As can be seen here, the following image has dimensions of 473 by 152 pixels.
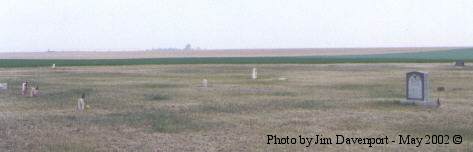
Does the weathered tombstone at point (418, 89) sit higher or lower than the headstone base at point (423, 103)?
higher

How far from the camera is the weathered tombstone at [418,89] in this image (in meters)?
20.5

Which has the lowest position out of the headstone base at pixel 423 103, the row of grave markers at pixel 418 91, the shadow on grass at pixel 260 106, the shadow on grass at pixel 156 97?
the shadow on grass at pixel 156 97

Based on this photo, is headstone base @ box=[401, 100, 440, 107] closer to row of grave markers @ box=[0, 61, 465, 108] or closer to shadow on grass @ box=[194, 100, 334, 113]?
row of grave markers @ box=[0, 61, 465, 108]

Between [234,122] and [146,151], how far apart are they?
4.51 metres

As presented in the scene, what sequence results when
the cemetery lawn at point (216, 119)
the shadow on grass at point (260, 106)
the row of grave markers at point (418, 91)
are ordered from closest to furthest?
the cemetery lawn at point (216, 119), the shadow on grass at point (260, 106), the row of grave markers at point (418, 91)

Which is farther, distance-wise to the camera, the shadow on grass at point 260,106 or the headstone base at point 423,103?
the headstone base at point 423,103

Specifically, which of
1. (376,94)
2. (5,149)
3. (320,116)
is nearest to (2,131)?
(5,149)

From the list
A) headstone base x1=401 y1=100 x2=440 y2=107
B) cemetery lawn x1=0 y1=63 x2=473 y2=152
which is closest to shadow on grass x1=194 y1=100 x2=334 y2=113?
cemetery lawn x1=0 y1=63 x2=473 y2=152

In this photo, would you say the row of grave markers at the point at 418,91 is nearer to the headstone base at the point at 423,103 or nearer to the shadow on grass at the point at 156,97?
the headstone base at the point at 423,103

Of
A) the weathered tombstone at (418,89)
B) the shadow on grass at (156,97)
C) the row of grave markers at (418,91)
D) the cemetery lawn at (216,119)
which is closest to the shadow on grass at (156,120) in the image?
the cemetery lawn at (216,119)

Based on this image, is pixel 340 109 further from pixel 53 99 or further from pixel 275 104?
pixel 53 99

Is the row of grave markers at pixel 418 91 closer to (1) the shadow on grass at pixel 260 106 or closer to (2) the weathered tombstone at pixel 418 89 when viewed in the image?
(2) the weathered tombstone at pixel 418 89

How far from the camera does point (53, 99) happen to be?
23.7 metres

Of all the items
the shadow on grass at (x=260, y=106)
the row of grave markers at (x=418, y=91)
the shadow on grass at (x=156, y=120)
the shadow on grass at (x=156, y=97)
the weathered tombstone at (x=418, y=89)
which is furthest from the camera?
the shadow on grass at (x=156, y=97)
